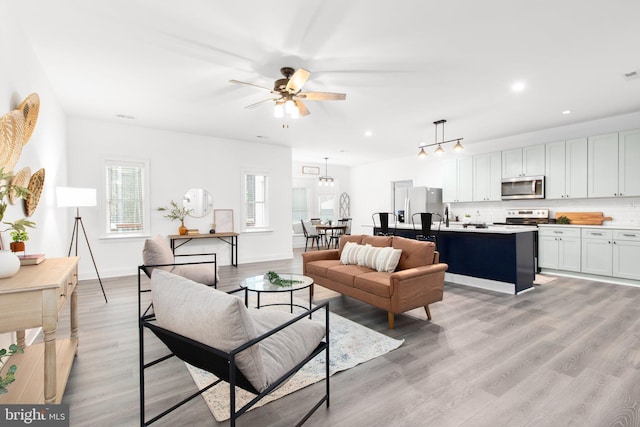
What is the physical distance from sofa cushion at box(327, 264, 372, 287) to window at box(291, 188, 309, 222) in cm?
620

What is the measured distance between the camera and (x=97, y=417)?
1830 millimetres

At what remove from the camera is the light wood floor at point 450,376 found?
1.84m

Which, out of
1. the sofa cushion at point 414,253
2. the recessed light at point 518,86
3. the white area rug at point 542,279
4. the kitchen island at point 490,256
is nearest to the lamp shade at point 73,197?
the sofa cushion at point 414,253

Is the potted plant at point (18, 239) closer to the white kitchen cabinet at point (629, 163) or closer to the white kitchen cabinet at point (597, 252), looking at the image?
the white kitchen cabinet at point (597, 252)

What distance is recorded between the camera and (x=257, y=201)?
23.7 ft

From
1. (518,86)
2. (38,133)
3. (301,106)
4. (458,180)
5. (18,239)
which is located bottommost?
(18,239)

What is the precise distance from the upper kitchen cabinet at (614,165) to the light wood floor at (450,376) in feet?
7.53

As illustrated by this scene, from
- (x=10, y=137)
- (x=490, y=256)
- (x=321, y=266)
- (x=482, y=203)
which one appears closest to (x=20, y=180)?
(x=10, y=137)

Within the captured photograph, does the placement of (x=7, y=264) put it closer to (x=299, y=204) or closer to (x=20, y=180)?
(x=20, y=180)

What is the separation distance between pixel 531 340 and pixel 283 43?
3.56m

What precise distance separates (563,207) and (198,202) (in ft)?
23.0

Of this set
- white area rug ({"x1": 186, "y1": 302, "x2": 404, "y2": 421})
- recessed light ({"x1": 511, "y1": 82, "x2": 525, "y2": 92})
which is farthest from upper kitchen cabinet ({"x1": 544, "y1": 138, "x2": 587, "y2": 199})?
white area rug ({"x1": 186, "y1": 302, "x2": 404, "y2": 421})

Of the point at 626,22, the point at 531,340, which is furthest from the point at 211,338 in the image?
the point at 626,22

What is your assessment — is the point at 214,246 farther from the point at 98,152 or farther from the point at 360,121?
the point at 360,121
